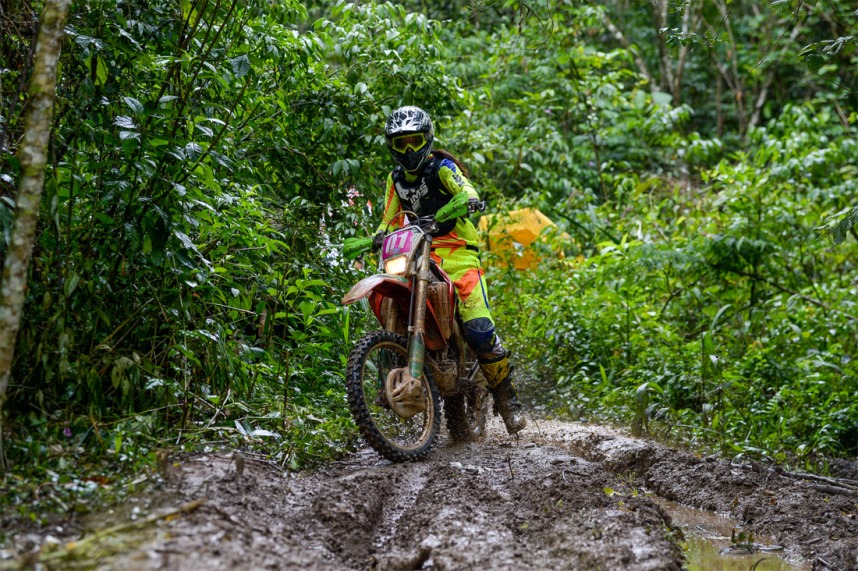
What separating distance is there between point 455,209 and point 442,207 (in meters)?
0.15

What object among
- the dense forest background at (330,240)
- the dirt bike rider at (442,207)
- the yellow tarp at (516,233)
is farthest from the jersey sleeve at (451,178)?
the yellow tarp at (516,233)

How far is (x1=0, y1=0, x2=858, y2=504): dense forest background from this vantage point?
14.1ft

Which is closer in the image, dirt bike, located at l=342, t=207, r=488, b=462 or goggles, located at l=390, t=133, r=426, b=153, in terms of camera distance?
dirt bike, located at l=342, t=207, r=488, b=462

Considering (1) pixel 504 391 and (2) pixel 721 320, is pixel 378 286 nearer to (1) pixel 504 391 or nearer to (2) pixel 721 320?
(1) pixel 504 391

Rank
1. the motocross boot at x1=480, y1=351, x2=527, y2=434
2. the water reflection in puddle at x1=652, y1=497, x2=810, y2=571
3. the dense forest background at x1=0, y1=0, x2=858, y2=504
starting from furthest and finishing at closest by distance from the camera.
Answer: the motocross boot at x1=480, y1=351, x2=527, y2=434
the dense forest background at x1=0, y1=0, x2=858, y2=504
the water reflection in puddle at x1=652, y1=497, x2=810, y2=571

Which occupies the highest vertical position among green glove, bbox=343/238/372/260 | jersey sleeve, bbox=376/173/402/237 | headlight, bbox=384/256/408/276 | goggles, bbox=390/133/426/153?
goggles, bbox=390/133/426/153

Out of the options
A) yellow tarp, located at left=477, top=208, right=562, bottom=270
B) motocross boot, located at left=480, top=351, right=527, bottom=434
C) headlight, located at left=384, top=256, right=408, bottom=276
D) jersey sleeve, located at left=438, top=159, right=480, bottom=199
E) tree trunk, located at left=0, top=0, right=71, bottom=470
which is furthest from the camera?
yellow tarp, located at left=477, top=208, right=562, bottom=270

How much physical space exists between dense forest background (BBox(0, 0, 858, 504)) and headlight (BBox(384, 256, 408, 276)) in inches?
21.7

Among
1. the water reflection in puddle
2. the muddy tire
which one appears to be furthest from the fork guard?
the water reflection in puddle

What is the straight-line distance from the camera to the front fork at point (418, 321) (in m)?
5.15

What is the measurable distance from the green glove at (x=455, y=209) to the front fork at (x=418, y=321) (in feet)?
0.88

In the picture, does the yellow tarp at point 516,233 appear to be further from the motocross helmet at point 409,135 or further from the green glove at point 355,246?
the green glove at point 355,246

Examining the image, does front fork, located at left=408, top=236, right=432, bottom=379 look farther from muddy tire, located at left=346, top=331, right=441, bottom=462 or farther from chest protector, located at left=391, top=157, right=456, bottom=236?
chest protector, located at left=391, top=157, right=456, bottom=236

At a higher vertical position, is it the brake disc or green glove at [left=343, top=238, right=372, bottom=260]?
green glove at [left=343, top=238, right=372, bottom=260]
